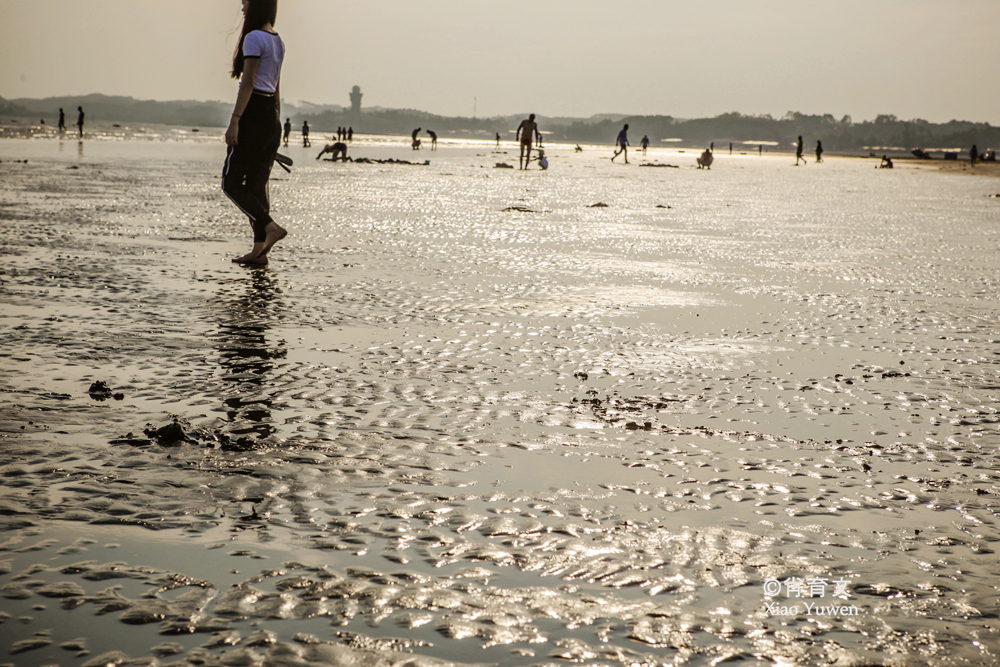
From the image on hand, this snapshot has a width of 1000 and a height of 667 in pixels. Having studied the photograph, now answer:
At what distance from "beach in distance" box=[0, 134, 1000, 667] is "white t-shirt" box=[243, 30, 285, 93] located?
4.91 feet

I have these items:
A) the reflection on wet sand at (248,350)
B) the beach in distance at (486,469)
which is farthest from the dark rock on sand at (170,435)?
the reflection on wet sand at (248,350)

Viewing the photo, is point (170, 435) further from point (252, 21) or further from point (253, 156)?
point (252, 21)

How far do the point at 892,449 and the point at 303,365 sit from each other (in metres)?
2.70

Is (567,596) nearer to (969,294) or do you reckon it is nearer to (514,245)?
(969,294)

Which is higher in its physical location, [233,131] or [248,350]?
[233,131]

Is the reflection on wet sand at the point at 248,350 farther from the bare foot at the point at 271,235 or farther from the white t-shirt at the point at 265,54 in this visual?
the white t-shirt at the point at 265,54

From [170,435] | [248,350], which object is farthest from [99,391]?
[248,350]

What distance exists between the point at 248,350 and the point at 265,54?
344 cm

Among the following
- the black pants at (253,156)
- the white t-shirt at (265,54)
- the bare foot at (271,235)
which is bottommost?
the bare foot at (271,235)

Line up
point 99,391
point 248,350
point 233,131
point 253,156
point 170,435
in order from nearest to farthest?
1. point 170,435
2. point 99,391
3. point 248,350
4. point 233,131
5. point 253,156

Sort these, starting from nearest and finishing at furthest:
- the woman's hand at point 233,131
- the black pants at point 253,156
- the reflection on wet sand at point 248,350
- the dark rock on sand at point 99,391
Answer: the reflection on wet sand at point 248,350, the dark rock on sand at point 99,391, the woman's hand at point 233,131, the black pants at point 253,156

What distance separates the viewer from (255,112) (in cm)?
741

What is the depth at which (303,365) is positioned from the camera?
4.61 metres

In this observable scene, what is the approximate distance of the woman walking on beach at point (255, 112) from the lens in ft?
23.8
